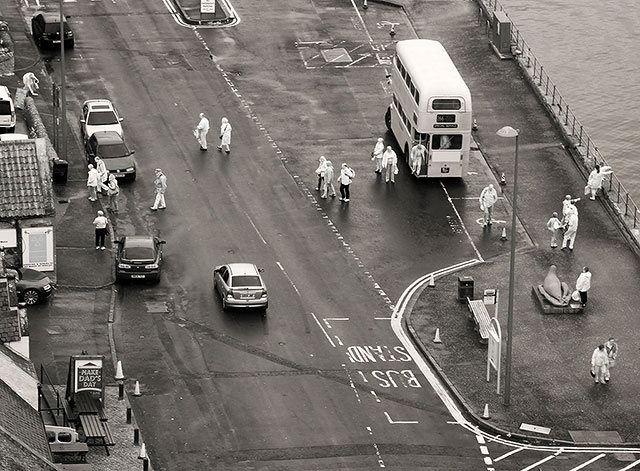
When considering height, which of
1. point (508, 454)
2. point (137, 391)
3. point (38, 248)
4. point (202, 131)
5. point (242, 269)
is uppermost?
point (508, 454)

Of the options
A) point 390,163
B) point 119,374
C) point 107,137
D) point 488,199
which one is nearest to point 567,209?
point 488,199

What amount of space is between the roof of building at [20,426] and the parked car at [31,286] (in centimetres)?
1620

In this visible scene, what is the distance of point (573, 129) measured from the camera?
84.2 metres

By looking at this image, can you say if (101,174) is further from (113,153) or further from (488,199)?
(488,199)

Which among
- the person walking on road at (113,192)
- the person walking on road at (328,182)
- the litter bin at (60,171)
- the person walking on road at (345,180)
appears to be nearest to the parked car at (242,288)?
the person walking on road at (113,192)

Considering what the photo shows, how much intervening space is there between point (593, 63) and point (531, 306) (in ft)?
129

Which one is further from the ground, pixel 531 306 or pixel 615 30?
pixel 531 306

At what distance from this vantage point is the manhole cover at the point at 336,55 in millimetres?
92000

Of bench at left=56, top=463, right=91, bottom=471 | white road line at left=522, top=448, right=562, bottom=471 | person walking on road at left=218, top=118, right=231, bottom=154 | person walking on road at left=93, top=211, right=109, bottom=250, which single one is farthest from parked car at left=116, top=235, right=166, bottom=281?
white road line at left=522, top=448, right=562, bottom=471

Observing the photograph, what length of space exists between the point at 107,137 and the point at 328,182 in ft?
32.3

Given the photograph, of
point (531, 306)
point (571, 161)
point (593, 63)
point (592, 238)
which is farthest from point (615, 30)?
point (531, 306)

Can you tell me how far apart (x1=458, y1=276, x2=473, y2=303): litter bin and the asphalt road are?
8.56ft

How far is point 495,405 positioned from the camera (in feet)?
201

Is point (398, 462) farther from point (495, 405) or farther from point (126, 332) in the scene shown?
point (126, 332)
